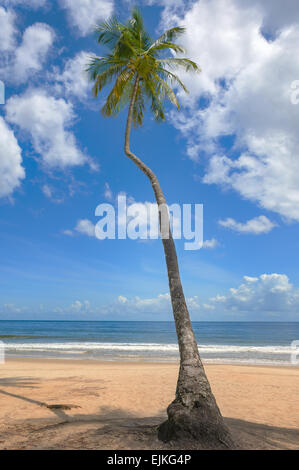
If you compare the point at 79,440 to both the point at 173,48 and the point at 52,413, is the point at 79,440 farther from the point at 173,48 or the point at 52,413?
the point at 173,48

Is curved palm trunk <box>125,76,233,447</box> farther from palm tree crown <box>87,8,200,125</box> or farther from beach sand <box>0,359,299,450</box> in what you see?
palm tree crown <box>87,8,200,125</box>

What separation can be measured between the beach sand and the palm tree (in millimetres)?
516

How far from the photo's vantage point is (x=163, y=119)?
996 centimetres

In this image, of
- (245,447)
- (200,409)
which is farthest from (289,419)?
(200,409)

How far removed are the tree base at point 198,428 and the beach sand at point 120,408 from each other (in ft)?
0.73

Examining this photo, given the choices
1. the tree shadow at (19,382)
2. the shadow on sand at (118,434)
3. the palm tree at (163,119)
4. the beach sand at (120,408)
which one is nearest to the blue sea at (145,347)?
the beach sand at (120,408)

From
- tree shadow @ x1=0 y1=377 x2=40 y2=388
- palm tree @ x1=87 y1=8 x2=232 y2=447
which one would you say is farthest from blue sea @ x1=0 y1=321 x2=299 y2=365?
palm tree @ x1=87 y1=8 x2=232 y2=447

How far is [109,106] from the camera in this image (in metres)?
9.24

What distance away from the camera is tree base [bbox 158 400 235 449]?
481 centimetres

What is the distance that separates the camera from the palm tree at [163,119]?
195 inches

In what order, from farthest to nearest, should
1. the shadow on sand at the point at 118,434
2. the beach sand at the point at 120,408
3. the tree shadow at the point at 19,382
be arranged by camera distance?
1. the tree shadow at the point at 19,382
2. the beach sand at the point at 120,408
3. the shadow on sand at the point at 118,434

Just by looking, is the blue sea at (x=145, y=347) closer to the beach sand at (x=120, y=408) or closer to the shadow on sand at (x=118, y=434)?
the beach sand at (x=120, y=408)

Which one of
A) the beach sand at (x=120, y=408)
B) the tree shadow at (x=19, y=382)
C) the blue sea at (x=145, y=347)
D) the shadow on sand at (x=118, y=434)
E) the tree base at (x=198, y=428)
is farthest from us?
the blue sea at (x=145, y=347)
